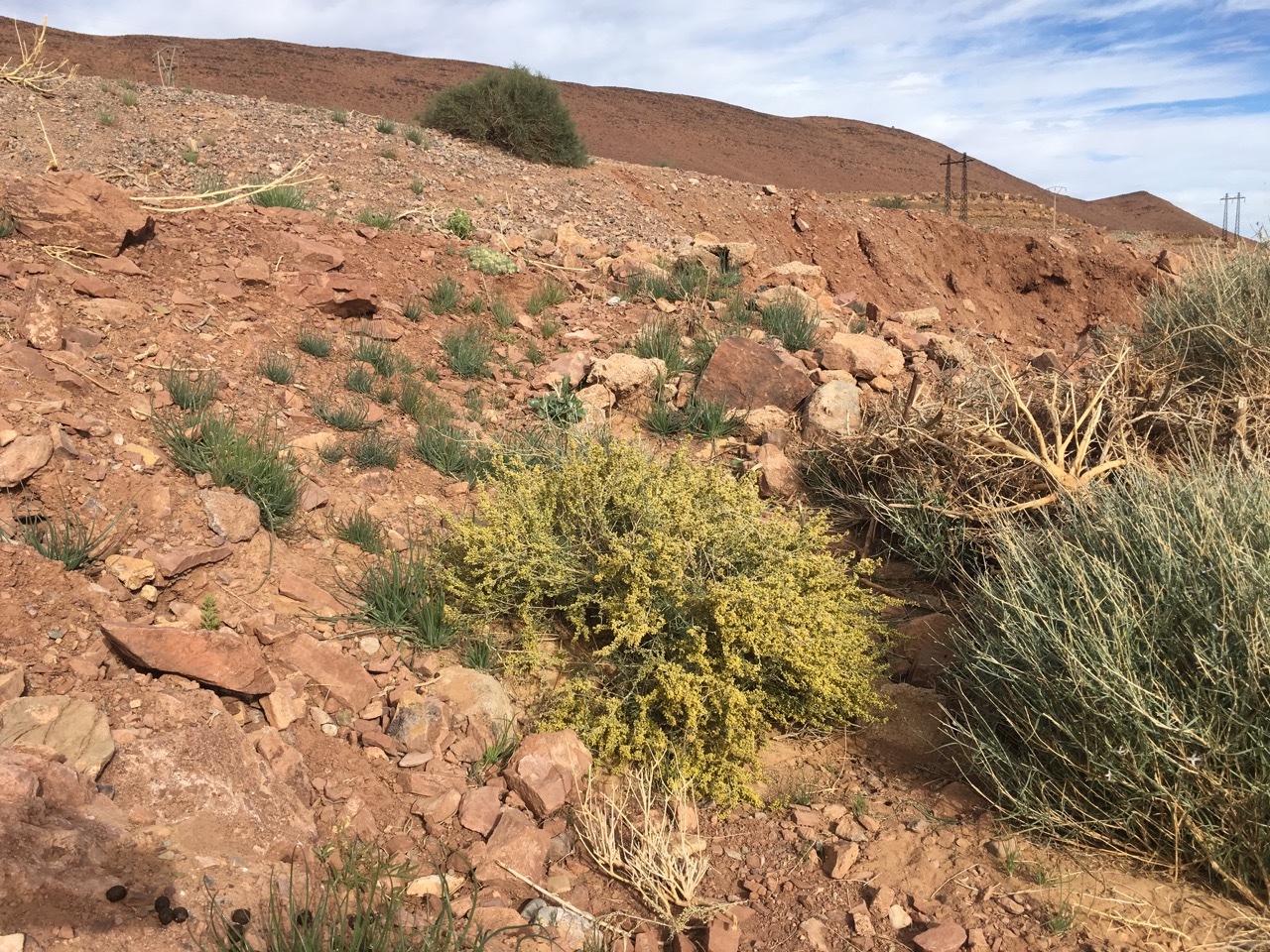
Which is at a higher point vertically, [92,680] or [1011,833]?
[92,680]

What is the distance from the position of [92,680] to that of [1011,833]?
9.40 ft

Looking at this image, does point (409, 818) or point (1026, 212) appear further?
point (1026, 212)

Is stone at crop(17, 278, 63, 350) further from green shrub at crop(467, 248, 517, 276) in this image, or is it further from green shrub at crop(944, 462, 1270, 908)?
green shrub at crop(944, 462, 1270, 908)

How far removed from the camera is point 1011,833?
279cm

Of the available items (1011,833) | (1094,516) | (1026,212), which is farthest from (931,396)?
(1026,212)

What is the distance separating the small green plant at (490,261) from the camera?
762 cm

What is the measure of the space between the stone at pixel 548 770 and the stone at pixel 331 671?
1.99ft

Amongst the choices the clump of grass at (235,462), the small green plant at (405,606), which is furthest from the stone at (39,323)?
the small green plant at (405,606)

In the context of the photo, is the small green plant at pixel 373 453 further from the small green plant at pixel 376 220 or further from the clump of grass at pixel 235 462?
the small green plant at pixel 376 220

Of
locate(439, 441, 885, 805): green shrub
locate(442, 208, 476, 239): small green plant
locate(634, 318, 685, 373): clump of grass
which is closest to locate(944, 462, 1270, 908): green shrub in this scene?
locate(439, 441, 885, 805): green shrub

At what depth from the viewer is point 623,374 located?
6.06m

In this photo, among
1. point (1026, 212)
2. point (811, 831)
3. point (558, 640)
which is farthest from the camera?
point (1026, 212)

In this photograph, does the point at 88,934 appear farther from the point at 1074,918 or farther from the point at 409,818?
the point at 1074,918

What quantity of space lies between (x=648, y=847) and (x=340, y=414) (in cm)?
310
